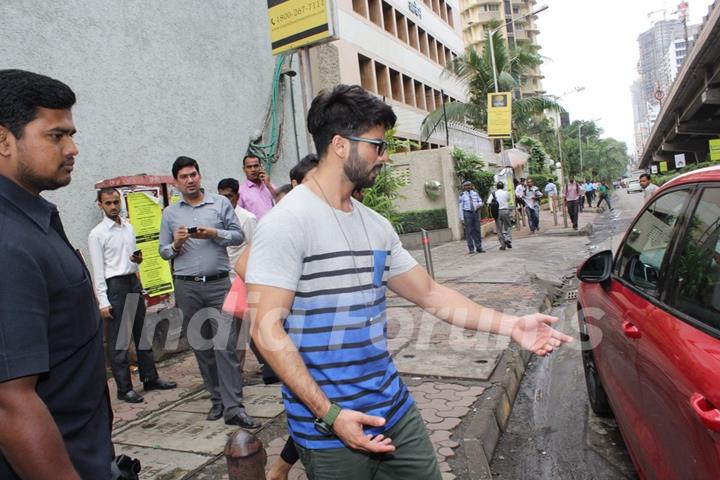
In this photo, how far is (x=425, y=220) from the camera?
17.7 m

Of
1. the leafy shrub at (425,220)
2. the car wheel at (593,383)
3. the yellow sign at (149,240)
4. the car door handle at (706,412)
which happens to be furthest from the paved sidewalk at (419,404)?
Result: the leafy shrub at (425,220)

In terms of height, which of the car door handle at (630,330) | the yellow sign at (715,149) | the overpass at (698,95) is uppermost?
the overpass at (698,95)

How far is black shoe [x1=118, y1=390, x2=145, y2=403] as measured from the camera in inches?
190

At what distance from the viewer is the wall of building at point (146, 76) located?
5793 mm

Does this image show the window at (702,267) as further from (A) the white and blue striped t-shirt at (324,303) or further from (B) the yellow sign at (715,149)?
(B) the yellow sign at (715,149)

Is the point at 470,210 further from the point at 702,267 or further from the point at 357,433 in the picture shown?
the point at 357,433

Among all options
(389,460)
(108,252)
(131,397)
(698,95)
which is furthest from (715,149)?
(389,460)

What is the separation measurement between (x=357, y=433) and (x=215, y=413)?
2.91m

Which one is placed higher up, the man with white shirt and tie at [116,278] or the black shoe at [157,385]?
the man with white shirt and tie at [116,278]

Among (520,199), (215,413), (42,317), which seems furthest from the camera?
(520,199)

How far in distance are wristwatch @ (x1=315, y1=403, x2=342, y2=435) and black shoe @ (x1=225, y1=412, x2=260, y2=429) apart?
8.07 ft

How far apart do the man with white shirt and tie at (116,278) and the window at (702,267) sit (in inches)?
167

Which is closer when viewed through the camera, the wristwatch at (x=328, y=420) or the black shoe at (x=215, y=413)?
the wristwatch at (x=328, y=420)

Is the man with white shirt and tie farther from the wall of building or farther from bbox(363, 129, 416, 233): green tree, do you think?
bbox(363, 129, 416, 233): green tree
